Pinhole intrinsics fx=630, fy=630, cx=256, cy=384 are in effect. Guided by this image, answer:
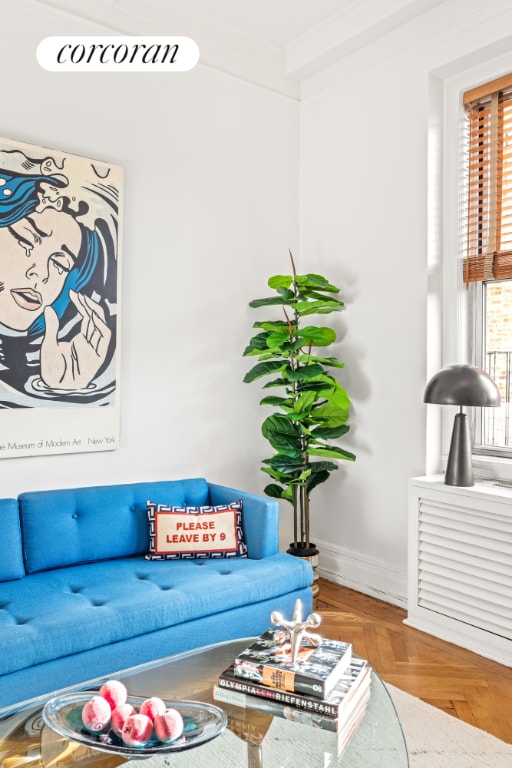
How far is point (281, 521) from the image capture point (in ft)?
12.7

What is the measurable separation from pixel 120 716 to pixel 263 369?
7.29 feet

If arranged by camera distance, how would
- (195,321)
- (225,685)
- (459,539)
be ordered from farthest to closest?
(195,321)
(459,539)
(225,685)

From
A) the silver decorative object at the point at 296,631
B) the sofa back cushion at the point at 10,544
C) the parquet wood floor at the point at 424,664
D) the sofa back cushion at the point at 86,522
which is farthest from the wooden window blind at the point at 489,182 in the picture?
the sofa back cushion at the point at 10,544

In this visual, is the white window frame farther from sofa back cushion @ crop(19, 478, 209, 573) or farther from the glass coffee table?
the glass coffee table

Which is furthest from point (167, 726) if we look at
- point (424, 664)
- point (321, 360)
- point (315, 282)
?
point (315, 282)

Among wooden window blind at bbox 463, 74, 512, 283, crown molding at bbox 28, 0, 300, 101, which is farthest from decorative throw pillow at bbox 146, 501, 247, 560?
crown molding at bbox 28, 0, 300, 101

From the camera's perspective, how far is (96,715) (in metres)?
1.37

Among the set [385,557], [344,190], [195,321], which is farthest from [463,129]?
[385,557]

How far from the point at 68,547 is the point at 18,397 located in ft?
2.36

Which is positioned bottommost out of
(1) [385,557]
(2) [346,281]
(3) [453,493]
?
(1) [385,557]

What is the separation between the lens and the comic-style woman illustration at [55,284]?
282cm

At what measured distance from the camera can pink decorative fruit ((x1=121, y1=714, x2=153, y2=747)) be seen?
132 centimetres

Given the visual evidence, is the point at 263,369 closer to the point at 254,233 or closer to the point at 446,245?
the point at 254,233

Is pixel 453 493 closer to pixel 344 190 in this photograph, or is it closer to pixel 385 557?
pixel 385 557
